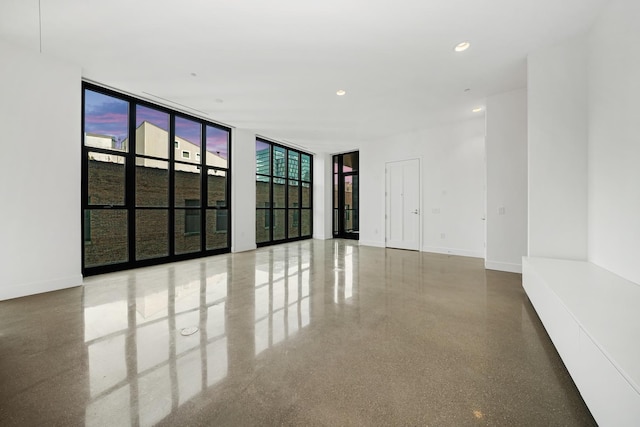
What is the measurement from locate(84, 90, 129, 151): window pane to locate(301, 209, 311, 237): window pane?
16.9 feet

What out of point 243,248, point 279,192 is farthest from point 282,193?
point 243,248

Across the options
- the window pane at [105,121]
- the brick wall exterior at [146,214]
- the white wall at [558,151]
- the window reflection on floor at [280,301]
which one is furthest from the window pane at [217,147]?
the white wall at [558,151]

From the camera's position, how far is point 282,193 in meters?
7.66

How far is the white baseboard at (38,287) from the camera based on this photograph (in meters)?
2.94

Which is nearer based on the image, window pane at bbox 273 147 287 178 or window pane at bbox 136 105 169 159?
window pane at bbox 136 105 169 159

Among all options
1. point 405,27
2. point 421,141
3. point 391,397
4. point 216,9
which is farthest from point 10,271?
point 421,141

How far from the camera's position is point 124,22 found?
8.47 feet

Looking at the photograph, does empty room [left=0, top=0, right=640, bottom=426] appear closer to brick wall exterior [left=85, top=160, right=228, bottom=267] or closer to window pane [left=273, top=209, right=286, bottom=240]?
brick wall exterior [left=85, top=160, right=228, bottom=267]

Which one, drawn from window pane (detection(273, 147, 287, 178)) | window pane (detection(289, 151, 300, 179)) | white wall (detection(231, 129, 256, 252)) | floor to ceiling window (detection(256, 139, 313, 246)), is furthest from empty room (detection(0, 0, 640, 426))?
window pane (detection(289, 151, 300, 179))

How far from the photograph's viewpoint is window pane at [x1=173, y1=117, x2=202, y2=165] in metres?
5.08

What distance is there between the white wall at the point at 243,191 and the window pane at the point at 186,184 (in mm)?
812

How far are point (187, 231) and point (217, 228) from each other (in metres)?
0.70

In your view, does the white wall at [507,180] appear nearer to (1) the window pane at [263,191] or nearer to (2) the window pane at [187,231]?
(1) the window pane at [263,191]

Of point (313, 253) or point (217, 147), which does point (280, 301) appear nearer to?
point (313, 253)
